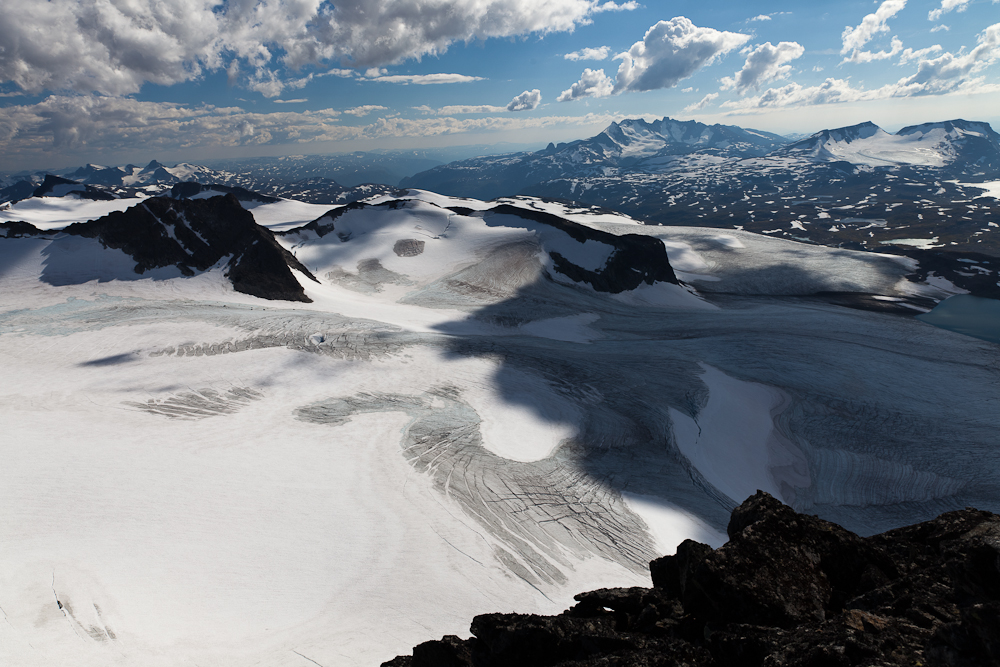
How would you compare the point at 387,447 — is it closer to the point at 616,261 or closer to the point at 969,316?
the point at 616,261

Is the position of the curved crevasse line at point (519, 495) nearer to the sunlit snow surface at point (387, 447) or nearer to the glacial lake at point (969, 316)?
the sunlit snow surface at point (387, 447)

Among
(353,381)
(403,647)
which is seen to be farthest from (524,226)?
(403,647)

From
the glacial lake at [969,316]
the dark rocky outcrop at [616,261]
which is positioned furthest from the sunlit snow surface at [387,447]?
the glacial lake at [969,316]

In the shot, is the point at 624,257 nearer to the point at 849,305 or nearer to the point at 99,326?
the point at 849,305

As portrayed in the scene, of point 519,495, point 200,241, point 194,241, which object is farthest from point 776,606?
point 200,241

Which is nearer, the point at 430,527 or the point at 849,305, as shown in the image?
the point at 430,527

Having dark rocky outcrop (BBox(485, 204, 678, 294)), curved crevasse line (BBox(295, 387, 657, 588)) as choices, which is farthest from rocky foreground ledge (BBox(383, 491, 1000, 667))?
dark rocky outcrop (BBox(485, 204, 678, 294))
